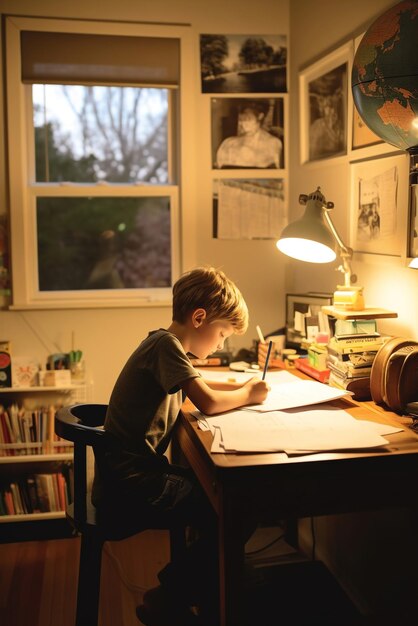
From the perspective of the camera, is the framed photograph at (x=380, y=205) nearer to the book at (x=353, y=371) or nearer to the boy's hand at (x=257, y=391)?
the book at (x=353, y=371)

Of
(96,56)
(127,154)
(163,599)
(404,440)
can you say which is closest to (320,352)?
(404,440)

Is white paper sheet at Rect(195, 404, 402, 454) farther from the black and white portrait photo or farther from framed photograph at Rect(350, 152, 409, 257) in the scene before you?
the black and white portrait photo

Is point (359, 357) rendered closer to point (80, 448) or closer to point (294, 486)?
point (294, 486)

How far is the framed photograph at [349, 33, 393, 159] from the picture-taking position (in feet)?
7.33

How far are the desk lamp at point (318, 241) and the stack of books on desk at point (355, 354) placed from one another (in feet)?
0.27

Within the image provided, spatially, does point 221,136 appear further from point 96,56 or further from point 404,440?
point 404,440

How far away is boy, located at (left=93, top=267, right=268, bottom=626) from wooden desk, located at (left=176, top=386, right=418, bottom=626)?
29 cm

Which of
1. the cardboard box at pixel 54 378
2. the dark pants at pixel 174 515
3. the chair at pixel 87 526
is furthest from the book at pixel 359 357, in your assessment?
the cardboard box at pixel 54 378

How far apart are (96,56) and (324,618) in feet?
7.57

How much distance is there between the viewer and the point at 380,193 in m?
2.23

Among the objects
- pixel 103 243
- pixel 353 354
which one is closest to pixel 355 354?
pixel 353 354

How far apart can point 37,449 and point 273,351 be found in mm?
1074

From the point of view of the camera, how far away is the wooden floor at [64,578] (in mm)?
2373

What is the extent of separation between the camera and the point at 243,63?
9.93 feet
